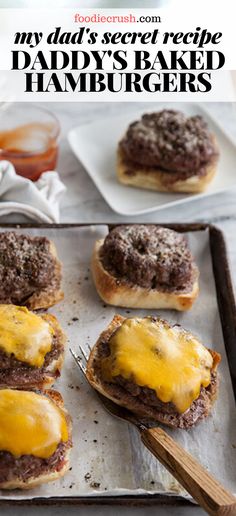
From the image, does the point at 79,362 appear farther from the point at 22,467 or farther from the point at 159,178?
the point at 159,178

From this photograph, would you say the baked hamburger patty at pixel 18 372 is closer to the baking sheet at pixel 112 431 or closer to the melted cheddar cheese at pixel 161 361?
the baking sheet at pixel 112 431

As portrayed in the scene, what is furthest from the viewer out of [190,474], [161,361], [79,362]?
[79,362]

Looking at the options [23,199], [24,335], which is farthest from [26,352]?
[23,199]

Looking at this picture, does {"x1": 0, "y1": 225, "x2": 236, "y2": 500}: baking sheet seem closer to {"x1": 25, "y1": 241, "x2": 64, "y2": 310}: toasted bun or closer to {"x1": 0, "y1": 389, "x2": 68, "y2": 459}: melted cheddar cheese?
{"x1": 25, "y1": 241, "x2": 64, "y2": 310}: toasted bun

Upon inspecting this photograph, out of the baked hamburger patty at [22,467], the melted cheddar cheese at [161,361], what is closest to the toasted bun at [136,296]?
the melted cheddar cheese at [161,361]

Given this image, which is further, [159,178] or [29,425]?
[159,178]

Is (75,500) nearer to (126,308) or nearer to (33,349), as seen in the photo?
(33,349)
